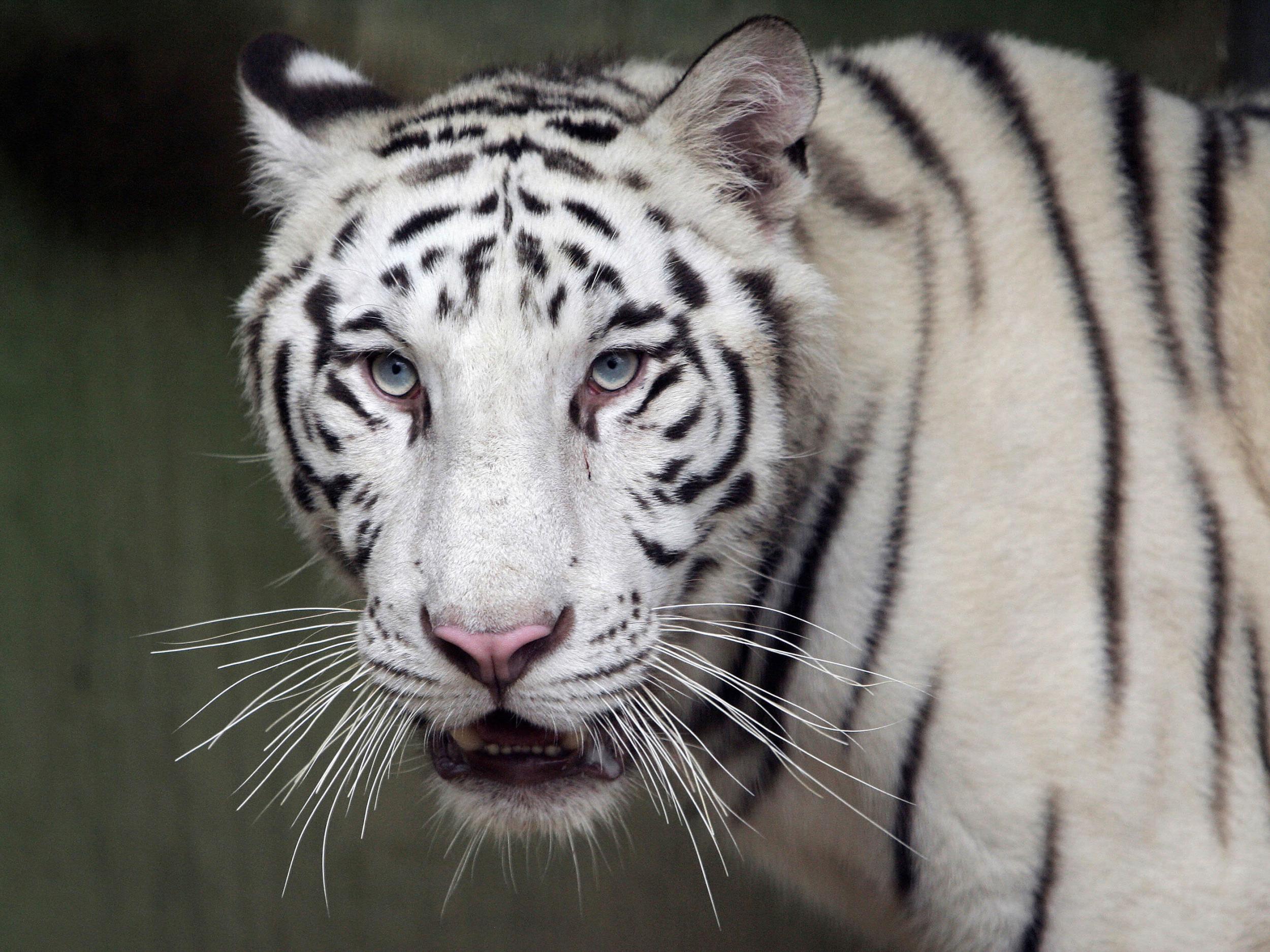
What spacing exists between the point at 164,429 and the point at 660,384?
139cm

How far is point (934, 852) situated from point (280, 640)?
1508 millimetres

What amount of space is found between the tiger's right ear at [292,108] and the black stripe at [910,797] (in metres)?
0.79

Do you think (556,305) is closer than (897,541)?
Yes

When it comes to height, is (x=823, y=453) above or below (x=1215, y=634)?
above

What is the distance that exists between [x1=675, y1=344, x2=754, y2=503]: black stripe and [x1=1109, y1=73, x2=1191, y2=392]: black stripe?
43cm

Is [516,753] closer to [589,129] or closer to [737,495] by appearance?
[737,495]

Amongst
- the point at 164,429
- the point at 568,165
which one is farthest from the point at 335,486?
the point at 164,429

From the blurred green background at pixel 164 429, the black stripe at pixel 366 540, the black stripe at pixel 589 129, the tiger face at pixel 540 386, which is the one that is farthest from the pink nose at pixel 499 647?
the blurred green background at pixel 164 429

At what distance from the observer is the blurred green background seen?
2.14 metres

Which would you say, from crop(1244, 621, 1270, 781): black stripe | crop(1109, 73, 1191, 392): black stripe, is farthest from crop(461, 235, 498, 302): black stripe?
crop(1244, 621, 1270, 781): black stripe

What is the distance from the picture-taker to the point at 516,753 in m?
1.21

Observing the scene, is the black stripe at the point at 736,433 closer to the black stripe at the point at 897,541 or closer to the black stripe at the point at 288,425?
the black stripe at the point at 897,541

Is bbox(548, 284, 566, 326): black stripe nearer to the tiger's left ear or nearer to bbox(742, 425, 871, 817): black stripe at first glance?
the tiger's left ear

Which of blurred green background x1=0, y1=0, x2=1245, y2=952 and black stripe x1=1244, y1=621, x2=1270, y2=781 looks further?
blurred green background x1=0, y1=0, x2=1245, y2=952
